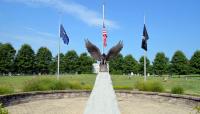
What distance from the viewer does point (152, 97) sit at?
2264cm

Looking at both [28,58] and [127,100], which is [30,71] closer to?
[28,58]

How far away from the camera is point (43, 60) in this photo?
74.9 meters

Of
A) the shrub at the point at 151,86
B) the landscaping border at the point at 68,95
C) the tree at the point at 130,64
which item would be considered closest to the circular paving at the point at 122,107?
the landscaping border at the point at 68,95

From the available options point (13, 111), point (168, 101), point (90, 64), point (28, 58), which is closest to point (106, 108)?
point (13, 111)

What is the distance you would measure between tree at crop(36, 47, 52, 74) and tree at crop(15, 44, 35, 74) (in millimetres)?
1454

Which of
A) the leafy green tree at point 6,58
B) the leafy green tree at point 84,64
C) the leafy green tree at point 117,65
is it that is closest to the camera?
the leafy green tree at point 6,58

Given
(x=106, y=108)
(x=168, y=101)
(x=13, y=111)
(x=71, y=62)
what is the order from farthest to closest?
1. (x=71, y=62)
2. (x=168, y=101)
3. (x=13, y=111)
4. (x=106, y=108)

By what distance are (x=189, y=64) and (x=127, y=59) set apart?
47.9 ft

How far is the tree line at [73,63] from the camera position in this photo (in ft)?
230

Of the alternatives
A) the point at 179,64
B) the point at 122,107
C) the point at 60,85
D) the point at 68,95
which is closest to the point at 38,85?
the point at 60,85

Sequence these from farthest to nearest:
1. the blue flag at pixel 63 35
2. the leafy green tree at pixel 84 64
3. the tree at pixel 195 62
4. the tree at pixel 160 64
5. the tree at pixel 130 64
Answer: the leafy green tree at pixel 84 64 < the tree at pixel 130 64 < the tree at pixel 160 64 < the tree at pixel 195 62 < the blue flag at pixel 63 35

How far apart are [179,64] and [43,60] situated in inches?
1182

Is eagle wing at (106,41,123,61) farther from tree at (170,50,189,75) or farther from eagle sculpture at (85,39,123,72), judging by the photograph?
tree at (170,50,189,75)

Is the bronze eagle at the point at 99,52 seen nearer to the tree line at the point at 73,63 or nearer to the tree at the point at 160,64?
the tree line at the point at 73,63
